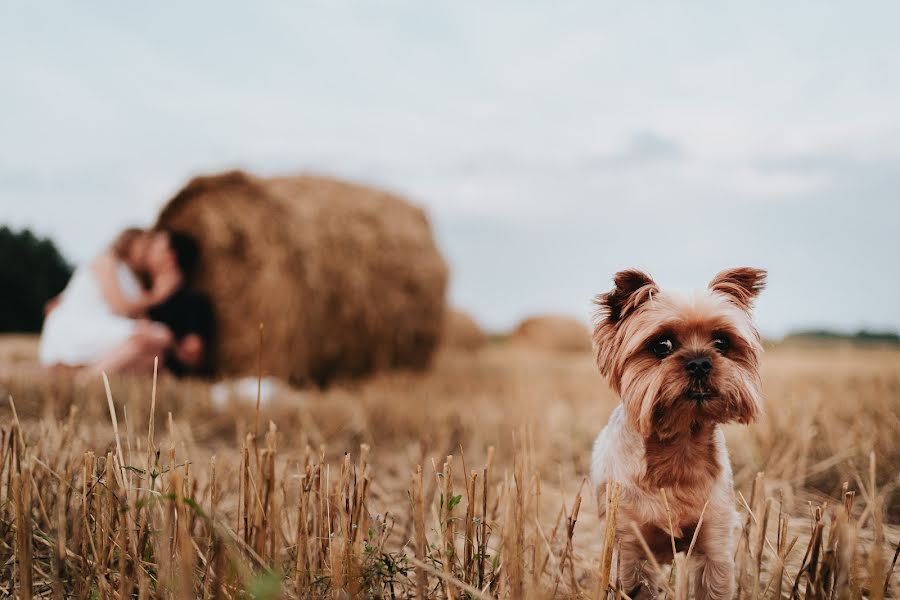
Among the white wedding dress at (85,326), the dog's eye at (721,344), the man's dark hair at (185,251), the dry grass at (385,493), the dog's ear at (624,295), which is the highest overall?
the man's dark hair at (185,251)

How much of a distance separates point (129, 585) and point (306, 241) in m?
5.51

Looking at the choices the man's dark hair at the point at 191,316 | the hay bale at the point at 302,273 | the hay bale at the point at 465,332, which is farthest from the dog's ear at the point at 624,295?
the hay bale at the point at 465,332

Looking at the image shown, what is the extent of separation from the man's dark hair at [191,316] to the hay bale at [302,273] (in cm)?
12

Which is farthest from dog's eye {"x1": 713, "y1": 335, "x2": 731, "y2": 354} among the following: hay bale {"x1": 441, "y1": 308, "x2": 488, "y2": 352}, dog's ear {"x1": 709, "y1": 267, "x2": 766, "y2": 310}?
hay bale {"x1": 441, "y1": 308, "x2": 488, "y2": 352}

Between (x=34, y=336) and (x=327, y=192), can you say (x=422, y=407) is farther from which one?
(x=34, y=336)

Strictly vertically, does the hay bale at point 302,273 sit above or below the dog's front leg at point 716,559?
above

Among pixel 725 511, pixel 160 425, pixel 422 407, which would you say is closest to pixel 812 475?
pixel 725 511

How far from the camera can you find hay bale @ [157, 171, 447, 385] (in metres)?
6.82

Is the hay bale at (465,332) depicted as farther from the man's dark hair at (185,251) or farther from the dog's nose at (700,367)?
the dog's nose at (700,367)

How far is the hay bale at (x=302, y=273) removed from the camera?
682 cm

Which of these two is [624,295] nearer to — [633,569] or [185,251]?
[633,569]

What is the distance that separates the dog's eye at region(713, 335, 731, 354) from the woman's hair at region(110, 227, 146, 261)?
22.5ft

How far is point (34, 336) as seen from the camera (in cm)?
1150

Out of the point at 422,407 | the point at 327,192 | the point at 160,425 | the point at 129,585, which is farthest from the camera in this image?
the point at 327,192
